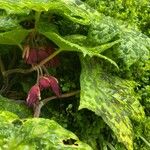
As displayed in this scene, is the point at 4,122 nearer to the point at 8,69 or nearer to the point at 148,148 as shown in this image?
the point at 8,69

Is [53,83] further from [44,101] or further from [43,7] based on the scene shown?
[43,7]

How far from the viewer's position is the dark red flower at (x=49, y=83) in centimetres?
188

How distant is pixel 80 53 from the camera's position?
6.53 feet

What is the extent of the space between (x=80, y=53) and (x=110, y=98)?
22 cm

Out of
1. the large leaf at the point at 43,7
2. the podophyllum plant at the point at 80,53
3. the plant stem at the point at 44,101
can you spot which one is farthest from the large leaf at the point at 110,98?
the large leaf at the point at 43,7

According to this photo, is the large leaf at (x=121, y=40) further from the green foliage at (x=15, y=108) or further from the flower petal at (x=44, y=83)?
the green foliage at (x=15, y=108)

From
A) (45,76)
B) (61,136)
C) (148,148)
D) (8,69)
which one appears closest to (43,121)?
(61,136)

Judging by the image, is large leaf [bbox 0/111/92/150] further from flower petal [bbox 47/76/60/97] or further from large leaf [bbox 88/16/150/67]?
large leaf [bbox 88/16/150/67]

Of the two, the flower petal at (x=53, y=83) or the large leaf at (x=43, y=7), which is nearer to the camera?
the large leaf at (x=43, y=7)

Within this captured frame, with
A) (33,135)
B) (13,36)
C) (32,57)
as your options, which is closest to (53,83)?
(32,57)

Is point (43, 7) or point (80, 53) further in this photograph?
point (80, 53)

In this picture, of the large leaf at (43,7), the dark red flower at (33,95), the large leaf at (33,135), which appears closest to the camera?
the large leaf at (33,135)

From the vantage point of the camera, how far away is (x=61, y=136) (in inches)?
63.6

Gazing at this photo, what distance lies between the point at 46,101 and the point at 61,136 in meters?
0.35
